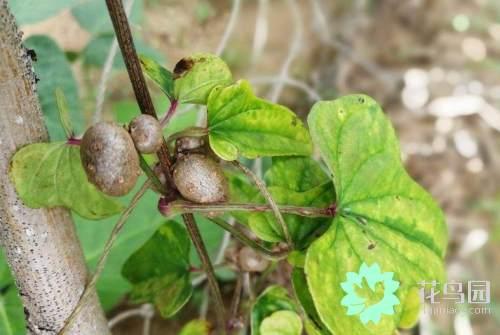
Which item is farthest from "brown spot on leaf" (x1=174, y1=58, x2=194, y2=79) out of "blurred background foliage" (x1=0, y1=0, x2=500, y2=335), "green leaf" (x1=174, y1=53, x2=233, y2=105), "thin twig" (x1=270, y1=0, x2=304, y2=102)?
"blurred background foliage" (x1=0, y1=0, x2=500, y2=335)

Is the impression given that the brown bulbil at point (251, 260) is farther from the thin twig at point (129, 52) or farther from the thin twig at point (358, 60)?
the thin twig at point (358, 60)

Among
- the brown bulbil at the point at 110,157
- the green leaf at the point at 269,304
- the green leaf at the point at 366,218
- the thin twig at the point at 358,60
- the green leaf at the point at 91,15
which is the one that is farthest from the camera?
the thin twig at the point at 358,60

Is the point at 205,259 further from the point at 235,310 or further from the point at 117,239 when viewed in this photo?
the point at 117,239

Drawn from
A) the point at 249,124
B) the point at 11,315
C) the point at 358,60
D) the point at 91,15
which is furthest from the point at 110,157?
the point at 358,60

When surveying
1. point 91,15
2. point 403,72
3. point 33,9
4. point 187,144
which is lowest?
point 187,144

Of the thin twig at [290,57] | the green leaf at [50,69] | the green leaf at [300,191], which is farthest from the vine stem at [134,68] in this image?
the thin twig at [290,57]

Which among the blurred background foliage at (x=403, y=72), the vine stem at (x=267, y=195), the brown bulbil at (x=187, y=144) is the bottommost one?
the vine stem at (x=267, y=195)
